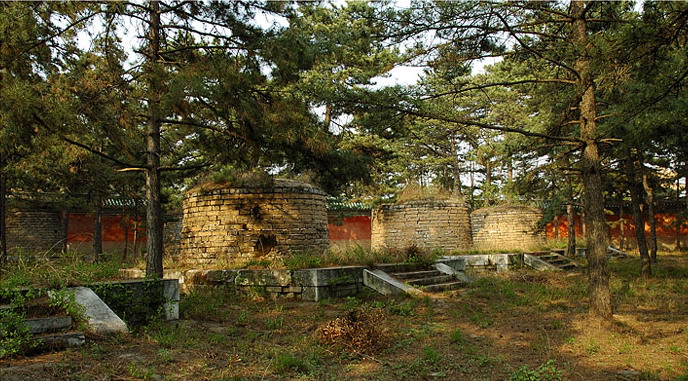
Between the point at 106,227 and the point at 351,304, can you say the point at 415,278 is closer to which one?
the point at 351,304

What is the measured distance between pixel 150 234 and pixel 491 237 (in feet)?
50.0

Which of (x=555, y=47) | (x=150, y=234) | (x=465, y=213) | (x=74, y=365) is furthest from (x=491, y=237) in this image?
(x=74, y=365)

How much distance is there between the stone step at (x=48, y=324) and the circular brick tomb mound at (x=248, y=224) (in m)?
5.79

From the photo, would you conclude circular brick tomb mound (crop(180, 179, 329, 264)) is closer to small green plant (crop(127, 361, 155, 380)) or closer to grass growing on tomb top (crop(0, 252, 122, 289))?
grass growing on tomb top (crop(0, 252, 122, 289))

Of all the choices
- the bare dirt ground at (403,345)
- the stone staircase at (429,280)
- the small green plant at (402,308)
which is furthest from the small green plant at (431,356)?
the stone staircase at (429,280)

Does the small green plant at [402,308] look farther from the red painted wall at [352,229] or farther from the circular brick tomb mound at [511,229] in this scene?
the red painted wall at [352,229]

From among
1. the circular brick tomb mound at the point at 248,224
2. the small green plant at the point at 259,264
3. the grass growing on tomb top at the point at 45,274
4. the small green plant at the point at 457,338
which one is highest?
the circular brick tomb mound at the point at 248,224

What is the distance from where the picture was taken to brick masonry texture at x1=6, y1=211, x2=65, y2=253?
22.8 m

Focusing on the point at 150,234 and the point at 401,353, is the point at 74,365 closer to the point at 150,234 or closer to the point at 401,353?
the point at 401,353

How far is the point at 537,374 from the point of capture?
4648 millimetres

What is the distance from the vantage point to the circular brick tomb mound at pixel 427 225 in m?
17.3

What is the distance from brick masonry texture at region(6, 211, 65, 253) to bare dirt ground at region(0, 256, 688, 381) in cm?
1797

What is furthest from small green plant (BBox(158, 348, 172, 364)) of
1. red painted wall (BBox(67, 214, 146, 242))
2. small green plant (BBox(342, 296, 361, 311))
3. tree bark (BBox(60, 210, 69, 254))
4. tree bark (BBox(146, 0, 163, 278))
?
tree bark (BBox(60, 210, 69, 254))

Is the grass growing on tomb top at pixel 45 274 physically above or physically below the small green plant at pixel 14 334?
above
